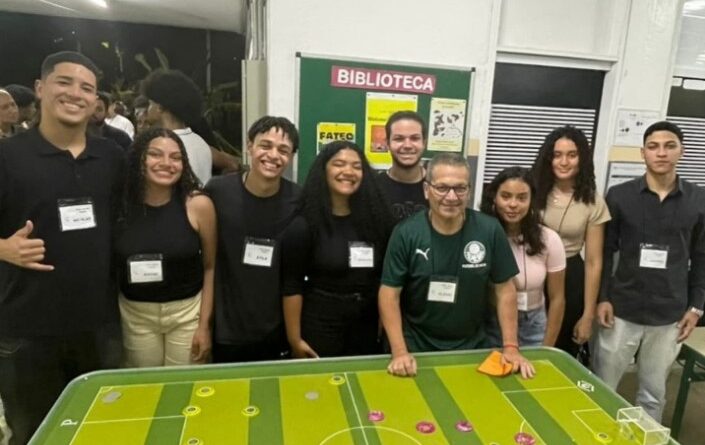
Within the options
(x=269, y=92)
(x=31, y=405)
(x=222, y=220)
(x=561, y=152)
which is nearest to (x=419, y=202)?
(x=561, y=152)

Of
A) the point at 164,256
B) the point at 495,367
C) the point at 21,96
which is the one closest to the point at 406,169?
the point at 495,367

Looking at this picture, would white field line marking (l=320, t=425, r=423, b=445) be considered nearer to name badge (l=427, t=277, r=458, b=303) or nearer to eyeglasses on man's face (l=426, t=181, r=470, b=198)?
name badge (l=427, t=277, r=458, b=303)

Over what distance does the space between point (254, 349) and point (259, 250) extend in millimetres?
444

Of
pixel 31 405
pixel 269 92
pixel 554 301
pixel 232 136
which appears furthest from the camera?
pixel 232 136

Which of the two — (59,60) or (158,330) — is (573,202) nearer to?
(158,330)

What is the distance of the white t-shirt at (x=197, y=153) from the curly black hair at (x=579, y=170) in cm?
168

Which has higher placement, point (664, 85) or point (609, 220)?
point (664, 85)

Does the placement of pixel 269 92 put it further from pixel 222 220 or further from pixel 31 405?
pixel 31 405

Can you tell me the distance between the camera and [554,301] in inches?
86.4

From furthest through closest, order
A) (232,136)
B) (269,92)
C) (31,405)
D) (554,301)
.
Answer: (232,136) → (269,92) → (554,301) → (31,405)

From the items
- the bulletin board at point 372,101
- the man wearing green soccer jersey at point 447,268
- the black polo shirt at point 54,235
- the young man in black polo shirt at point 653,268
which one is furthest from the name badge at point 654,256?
the black polo shirt at point 54,235

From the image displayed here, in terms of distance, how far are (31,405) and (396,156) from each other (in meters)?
1.79

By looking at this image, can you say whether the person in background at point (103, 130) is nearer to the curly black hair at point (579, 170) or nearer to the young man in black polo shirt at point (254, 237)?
the young man in black polo shirt at point (254, 237)

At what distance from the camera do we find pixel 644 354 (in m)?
2.45
